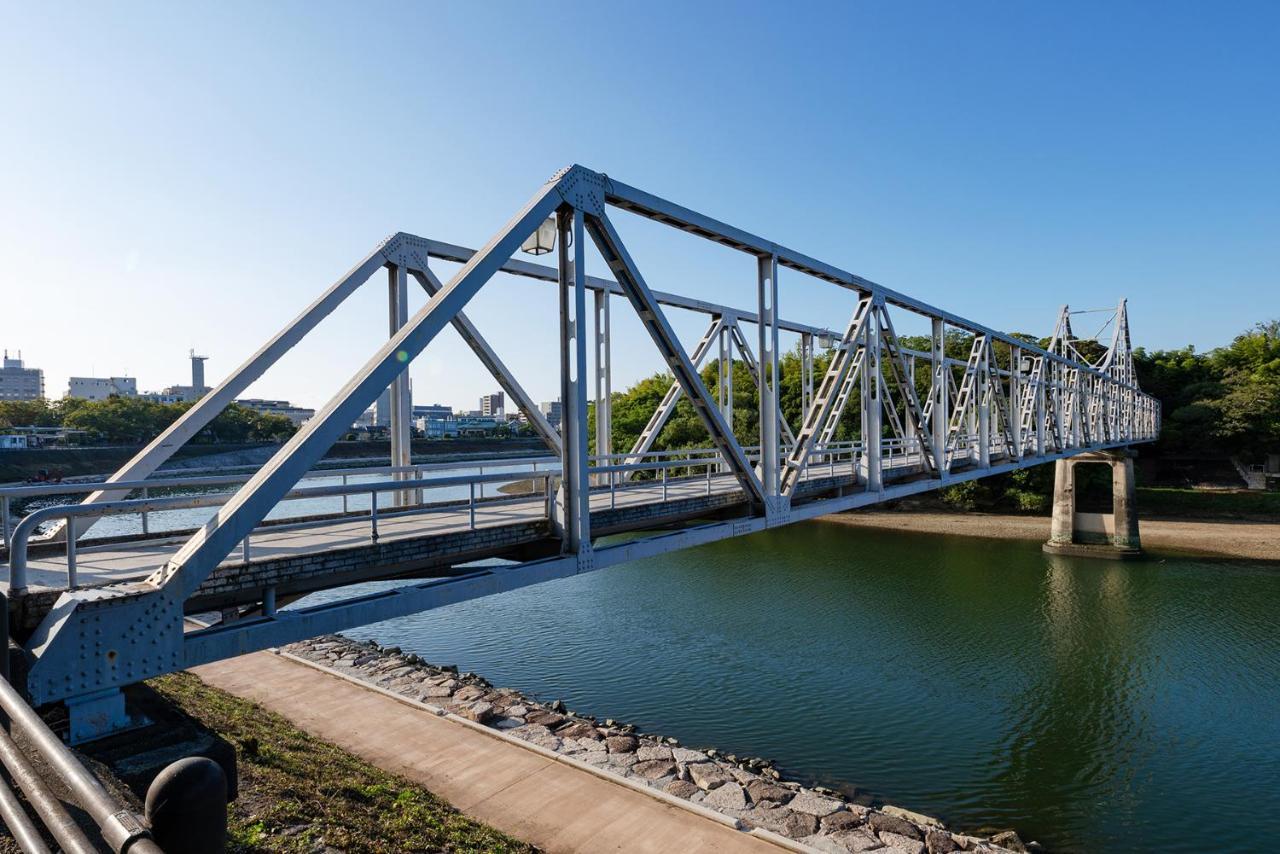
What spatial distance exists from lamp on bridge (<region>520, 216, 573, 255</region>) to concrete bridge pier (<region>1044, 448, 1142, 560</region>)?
129 ft

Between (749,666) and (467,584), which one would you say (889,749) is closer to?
(749,666)

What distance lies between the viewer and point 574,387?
846cm

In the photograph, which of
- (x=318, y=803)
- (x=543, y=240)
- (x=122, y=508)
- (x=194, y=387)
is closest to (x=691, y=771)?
(x=318, y=803)

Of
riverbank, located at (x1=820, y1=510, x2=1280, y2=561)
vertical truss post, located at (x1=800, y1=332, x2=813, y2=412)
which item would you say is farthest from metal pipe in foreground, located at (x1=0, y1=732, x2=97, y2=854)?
riverbank, located at (x1=820, y1=510, x2=1280, y2=561)

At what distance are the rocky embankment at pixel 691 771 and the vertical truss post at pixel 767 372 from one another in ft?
17.3

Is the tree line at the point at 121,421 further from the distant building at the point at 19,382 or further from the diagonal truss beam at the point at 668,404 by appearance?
the distant building at the point at 19,382

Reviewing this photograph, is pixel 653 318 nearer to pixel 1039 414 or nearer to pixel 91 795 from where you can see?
pixel 91 795

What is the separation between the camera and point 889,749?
15.8 metres

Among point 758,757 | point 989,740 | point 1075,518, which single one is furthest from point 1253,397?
point 758,757

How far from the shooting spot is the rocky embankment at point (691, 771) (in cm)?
1147

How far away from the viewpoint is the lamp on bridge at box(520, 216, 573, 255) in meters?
9.24

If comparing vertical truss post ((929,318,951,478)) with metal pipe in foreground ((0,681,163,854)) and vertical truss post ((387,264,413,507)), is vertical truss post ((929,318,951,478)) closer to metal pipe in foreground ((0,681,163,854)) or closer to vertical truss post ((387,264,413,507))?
vertical truss post ((387,264,413,507))

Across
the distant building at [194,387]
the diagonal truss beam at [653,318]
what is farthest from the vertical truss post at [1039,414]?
the distant building at [194,387]

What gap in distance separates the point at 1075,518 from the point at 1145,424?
2246 cm
